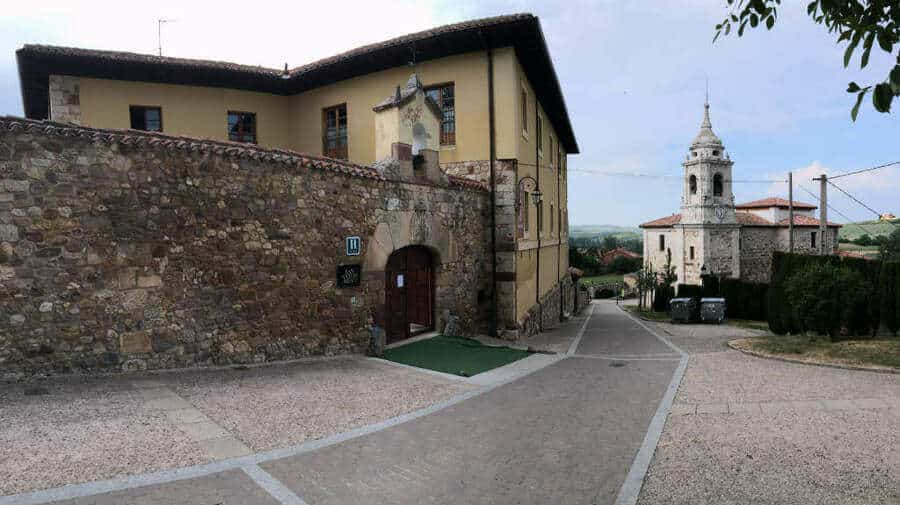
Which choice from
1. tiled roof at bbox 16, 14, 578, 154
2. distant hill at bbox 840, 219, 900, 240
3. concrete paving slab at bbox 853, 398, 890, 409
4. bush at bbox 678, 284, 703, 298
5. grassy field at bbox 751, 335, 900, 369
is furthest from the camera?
distant hill at bbox 840, 219, 900, 240

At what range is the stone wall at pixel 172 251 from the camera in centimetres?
632

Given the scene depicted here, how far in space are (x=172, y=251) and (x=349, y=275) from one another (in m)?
3.02

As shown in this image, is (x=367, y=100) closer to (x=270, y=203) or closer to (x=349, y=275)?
(x=349, y=275)

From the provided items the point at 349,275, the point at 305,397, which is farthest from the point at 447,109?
the point at 305,397

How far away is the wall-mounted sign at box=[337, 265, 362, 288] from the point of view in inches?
370

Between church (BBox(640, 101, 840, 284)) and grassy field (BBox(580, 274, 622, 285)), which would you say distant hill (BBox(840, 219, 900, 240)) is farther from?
grassy field (BBox(580, 274, 622, 285))

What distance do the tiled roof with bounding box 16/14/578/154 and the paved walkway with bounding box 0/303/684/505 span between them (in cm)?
914

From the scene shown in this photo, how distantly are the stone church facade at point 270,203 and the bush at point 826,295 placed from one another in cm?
634

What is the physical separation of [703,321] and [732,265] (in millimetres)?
26072

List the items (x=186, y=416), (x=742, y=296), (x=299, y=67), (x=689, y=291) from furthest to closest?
(x=689, y=291), (x=742, y=296), (x=299, y=67), (x=186, y=416)

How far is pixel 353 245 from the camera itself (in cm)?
965

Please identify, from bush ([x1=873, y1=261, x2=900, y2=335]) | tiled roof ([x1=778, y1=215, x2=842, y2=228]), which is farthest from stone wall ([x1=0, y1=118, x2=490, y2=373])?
tiled roof ([x1=778, y1=215, x2=842, y2=228])

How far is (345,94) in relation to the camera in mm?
15820

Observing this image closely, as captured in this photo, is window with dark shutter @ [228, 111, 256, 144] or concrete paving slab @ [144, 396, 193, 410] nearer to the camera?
concrete paving slab @ [144, 396, 193, 410]
